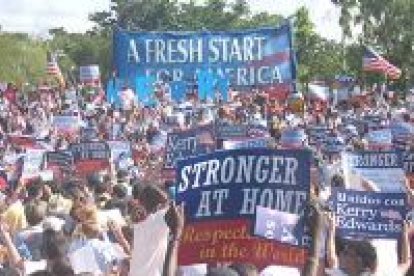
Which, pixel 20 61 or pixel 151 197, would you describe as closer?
pixel 151 197

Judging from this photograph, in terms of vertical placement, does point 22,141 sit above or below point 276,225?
below

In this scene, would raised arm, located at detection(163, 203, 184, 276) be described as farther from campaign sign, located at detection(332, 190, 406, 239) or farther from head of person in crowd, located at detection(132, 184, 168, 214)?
campaign sign, located at detection(332, 190, 406, 239)

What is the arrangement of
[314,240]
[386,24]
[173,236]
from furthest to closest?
[386,24], [173,236], [314,240]

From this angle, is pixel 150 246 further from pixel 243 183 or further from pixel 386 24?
pixel 386 24

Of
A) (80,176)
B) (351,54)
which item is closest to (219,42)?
(80,176)

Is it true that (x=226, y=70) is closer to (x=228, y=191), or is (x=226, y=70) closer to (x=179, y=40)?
(x=179, y=40)

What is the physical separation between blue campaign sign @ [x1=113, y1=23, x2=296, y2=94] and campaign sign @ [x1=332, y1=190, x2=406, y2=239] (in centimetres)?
1439

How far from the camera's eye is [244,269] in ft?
22.6

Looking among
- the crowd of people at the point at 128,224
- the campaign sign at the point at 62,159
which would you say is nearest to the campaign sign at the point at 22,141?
the crowd of people at the point at 128,224

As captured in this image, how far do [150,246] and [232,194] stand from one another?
21.5 inches

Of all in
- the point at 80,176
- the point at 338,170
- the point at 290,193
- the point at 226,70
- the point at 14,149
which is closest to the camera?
the point at 290,193

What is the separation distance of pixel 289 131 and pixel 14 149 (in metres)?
4.17

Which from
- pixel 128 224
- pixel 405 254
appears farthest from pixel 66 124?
pixel 405 254

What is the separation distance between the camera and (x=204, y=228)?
749 centimetres
